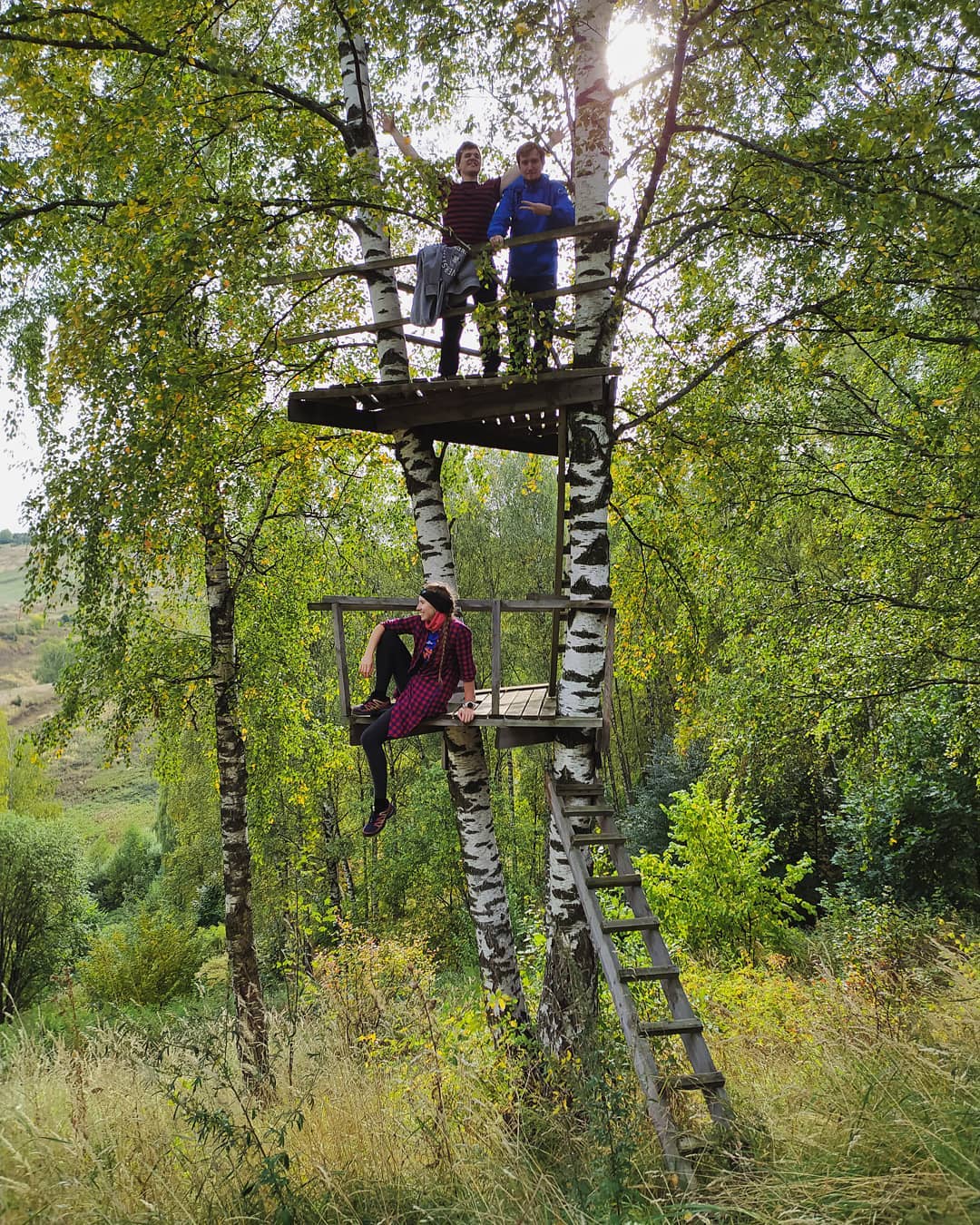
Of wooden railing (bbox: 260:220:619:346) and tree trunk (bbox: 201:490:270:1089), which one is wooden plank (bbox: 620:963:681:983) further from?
tree trunk (bbox: 201:490:270:1089)

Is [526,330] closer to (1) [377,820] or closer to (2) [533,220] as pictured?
(2) [533,220]

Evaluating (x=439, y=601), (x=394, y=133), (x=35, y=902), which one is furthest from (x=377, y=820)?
(x=35, y=902)

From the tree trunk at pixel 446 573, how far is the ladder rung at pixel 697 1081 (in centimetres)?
150

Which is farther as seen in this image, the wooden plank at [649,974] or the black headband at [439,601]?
the black headband at [439,601]

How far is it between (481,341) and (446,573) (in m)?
1.72

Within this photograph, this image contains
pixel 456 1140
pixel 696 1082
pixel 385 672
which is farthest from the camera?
pixel 385 672

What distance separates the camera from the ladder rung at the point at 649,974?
4.11 meters

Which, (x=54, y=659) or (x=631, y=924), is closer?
(x=631, y=924)

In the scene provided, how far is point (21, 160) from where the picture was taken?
19.7 ft

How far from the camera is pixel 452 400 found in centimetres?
497

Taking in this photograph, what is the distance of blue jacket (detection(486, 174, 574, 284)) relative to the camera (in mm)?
4895

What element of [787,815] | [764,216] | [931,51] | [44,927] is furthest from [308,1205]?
[44,927]

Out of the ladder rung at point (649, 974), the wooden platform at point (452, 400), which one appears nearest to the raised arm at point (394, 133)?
the wooden platform at point (452, 400)

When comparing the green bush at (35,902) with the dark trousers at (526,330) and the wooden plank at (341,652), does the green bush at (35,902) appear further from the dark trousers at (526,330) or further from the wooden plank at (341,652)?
the dark trousers at (526,330)
